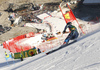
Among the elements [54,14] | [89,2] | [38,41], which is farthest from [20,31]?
[89,2]

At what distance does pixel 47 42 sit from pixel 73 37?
155 inches

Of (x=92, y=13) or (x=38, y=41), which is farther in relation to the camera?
(x=92, y=13)

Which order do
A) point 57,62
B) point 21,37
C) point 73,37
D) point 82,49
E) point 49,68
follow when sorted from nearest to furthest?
point 49,68
point 57,62
point 82,49
point 73,37
point 21,37

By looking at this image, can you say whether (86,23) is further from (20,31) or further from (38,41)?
(20,31)

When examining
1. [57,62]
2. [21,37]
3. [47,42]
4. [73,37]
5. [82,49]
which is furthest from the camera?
[21,37]

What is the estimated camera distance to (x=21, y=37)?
49.3 ft

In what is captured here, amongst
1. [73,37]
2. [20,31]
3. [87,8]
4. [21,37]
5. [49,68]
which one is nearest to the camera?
[49,68]

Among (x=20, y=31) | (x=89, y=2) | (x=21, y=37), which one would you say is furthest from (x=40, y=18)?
(x=89, y=2)

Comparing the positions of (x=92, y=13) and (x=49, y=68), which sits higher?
(x=92, y=13)

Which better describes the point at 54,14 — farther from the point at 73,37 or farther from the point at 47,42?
the point at 73,37

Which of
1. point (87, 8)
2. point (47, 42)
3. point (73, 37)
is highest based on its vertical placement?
point (87, 8)

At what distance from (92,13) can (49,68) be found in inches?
612

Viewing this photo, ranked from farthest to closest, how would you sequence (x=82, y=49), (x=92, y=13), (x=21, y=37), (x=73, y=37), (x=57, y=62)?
1. (x=92, y=13)
2. (x=21, y=37)
3. (x=73, y=37)
4. (x=82, y=49)
5. (x=57, y=62)

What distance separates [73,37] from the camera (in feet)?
35.1
